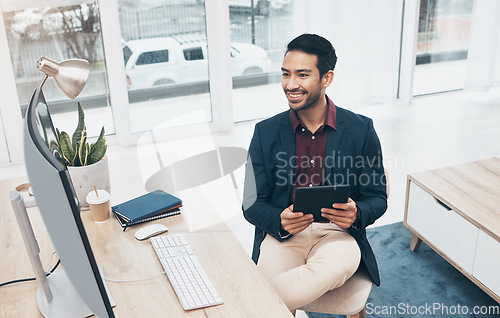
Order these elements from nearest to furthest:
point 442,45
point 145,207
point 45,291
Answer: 1. point 45,291
2. point 145,207
3. point 442,45

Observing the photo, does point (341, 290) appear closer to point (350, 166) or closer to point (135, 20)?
point (350, 166)

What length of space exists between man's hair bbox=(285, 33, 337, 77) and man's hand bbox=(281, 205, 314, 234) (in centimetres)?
47

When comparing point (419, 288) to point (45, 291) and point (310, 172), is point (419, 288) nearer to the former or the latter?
point (310, 172)

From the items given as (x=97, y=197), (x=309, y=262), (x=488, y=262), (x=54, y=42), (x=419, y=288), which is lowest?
(x=419, y=288)

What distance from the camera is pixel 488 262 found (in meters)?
2.07

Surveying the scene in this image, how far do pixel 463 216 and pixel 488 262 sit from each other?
21 cm

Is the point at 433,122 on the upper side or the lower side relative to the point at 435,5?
lower

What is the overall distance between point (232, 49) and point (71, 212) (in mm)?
3351

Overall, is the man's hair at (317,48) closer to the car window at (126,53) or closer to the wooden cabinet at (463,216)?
the wooden cabinet at (463,216)

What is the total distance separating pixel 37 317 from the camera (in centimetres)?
126

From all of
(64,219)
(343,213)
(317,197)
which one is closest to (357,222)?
(343,213)

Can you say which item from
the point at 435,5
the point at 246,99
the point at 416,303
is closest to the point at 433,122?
the point at 435,5

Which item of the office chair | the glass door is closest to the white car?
the glass door

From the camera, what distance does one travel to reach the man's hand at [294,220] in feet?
5.53
